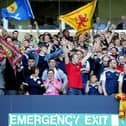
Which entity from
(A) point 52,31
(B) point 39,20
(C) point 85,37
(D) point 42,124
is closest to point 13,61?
(D) point 42,124

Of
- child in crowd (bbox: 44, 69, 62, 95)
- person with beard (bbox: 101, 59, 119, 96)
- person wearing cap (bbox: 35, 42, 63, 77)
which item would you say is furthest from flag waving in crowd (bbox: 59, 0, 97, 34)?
child in crowd (bbox: 44, 69, 62, 95)

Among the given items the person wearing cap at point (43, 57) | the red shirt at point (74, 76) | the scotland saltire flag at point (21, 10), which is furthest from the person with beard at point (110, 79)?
the scotland saltire flag at point (21, 10)

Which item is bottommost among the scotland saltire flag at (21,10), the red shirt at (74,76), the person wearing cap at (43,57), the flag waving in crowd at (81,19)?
the red shirt at (74,76)

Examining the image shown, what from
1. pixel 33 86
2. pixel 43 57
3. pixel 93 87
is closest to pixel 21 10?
pixel 43 57

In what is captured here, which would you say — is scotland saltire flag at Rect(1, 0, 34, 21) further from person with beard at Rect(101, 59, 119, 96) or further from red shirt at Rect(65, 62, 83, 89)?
person with beard at Rect(101, 59, 119, 96)

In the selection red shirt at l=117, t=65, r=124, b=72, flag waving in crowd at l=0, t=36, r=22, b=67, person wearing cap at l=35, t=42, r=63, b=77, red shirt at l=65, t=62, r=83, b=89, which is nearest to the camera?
red shirt at l=65, t=62, r=83, b=89

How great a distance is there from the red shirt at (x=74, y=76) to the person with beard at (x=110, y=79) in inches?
21.7

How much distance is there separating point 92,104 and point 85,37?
141 inches

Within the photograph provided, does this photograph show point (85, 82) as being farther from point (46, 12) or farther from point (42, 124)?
point (46, 12)

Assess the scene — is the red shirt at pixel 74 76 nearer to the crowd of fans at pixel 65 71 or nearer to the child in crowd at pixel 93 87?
the crowd of fans at pixel 65 71

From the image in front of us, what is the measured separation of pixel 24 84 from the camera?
15609mm

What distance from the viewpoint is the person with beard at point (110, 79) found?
15.6 meters

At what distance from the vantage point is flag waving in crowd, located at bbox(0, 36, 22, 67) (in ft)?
52.4

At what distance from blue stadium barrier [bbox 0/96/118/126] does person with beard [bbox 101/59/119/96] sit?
38 cm
